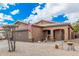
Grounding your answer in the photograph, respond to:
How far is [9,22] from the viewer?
171 inches

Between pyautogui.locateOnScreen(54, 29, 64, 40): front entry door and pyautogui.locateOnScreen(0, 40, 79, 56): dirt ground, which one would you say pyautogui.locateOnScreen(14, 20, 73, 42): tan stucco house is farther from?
pyautogui.locateOnScreen(0, 40, 79, 56): dirt ground

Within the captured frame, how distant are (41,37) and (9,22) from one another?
33.7 inches

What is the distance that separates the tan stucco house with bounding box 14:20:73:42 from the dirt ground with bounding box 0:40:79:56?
14 centimetres

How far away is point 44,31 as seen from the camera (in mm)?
4293

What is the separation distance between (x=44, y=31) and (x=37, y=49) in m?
0.46

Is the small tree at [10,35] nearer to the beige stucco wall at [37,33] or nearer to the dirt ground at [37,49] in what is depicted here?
the dirt ground at [37,49]

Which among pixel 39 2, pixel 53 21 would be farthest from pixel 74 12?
pixel 39 2

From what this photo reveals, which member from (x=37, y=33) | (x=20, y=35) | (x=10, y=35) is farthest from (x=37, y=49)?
(x=10, y=35)

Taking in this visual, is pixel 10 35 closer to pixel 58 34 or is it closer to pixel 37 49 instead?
pixel 37 49

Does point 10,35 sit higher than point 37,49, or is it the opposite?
point 10,35

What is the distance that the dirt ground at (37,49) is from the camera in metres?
4.21

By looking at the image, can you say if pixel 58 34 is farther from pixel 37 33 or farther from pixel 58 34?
pixel 37 33

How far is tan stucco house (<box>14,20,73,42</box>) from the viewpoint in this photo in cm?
421

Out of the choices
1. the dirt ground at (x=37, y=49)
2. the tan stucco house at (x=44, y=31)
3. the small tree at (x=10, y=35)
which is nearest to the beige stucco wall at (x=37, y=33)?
the tan stucco house at (x=44, y=31)
